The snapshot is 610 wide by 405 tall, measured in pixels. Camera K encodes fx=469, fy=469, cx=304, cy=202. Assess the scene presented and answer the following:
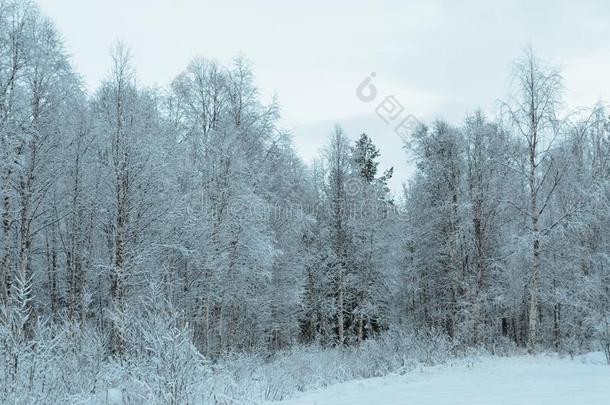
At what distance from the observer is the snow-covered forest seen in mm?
10031

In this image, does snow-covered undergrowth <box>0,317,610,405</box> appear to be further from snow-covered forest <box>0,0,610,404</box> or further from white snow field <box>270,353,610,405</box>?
white snow field <box>270,353,610,405</box>

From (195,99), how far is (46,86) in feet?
24.4

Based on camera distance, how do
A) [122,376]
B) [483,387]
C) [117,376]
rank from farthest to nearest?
[483,387]
[122,376]
[117,376]

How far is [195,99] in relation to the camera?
835 inches

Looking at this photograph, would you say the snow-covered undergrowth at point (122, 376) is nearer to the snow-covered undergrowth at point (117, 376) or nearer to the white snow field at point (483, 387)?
the snow-covered undergrowth at point (117, 376)

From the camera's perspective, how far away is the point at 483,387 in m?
8.71

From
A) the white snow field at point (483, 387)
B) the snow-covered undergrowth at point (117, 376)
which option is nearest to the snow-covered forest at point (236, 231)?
the snow-covered undergrowth at point (117, 376)

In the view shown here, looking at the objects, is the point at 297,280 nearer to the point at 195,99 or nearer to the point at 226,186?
the point at 226,186

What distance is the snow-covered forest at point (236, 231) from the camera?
10031 millimetres

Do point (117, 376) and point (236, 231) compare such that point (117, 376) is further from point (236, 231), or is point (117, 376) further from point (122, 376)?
point (236, 231)

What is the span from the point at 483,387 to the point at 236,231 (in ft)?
35.7

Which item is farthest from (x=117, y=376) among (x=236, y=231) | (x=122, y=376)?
(x=236, y=231)

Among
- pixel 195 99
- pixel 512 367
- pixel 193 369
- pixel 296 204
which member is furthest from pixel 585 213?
pixel 195 99

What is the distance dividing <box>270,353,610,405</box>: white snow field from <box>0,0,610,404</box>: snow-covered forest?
1.30m
